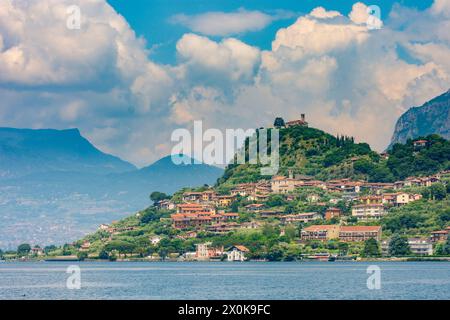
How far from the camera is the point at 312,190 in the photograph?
627 ft

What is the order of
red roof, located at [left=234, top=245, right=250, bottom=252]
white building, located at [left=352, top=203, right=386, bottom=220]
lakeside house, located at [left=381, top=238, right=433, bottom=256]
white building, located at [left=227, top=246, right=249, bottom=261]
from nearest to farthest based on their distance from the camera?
1. lakeside house, located at [left=381, top=238, right=433, bottom=256]
2. white building, located at [left=227, top=246, right=249, bottom=261]
3. red roof, located at [left=234, top=245, right=250, bottom=252]
4. white building, located at [left=352, top=203, right=386, bottom=220]

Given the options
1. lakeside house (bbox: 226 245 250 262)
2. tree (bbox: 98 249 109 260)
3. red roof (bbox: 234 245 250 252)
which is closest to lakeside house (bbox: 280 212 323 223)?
lakeside house (bbox: 226 245 250 262)

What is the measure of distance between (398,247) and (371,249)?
13.0 ft

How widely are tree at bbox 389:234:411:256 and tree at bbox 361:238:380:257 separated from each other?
1.98m

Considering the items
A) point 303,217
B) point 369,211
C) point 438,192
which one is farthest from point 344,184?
point 438,192

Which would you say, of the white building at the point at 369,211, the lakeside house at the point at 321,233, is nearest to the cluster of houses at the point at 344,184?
the white building at the point at 369,211

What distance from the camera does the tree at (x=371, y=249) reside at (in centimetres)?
13938

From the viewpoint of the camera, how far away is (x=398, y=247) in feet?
458

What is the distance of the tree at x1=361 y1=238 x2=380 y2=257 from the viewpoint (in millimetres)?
139375

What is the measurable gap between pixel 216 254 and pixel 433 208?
118 ft

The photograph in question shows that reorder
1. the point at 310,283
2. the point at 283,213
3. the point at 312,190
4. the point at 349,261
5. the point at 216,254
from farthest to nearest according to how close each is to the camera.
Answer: the point at 312,190, the point at 283,213, the point at 216,254, the point at 349,261, the point at 310,283

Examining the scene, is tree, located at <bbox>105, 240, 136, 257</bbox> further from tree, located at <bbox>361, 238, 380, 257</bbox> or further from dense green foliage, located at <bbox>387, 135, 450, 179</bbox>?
dense green foliage, located at <bbox>387, 135, 450, 179</bbox>
